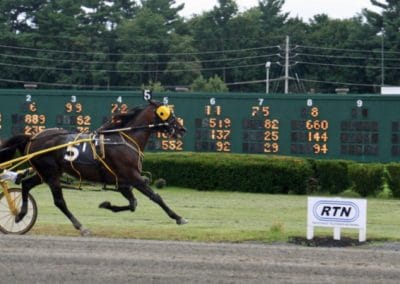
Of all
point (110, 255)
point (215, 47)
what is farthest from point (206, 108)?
point (215, 47)

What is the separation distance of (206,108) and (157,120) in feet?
49.3

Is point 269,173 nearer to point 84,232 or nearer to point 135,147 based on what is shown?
point 135,147

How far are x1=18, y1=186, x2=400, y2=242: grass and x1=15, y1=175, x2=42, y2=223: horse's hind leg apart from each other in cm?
37

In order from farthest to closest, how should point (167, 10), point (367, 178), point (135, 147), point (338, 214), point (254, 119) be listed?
1. point (167, 10)
2. point (254, 119)
3. point (367, 178)
4. point (135, 147)
5. point (338, 214)

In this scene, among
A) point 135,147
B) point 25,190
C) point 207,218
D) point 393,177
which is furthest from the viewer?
point 393,177

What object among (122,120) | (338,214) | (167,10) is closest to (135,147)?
(122,120)

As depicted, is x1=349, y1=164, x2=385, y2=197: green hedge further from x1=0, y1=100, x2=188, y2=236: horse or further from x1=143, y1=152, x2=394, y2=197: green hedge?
x1=0, y1=100, x2=188, y2=236: horse

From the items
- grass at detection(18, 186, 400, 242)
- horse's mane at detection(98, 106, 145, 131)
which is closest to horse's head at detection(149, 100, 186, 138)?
horse's mane at detection(98, 106, 145, 131)

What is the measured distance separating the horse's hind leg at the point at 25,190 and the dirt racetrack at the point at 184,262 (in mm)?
1024

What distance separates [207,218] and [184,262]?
745cm

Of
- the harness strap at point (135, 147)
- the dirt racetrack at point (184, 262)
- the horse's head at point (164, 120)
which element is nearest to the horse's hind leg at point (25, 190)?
the dirt racetrack at point (184, 262)

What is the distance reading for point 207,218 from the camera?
17594 millimetres

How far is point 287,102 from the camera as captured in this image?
28.8 m

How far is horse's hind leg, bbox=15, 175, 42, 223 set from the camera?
520 inches
